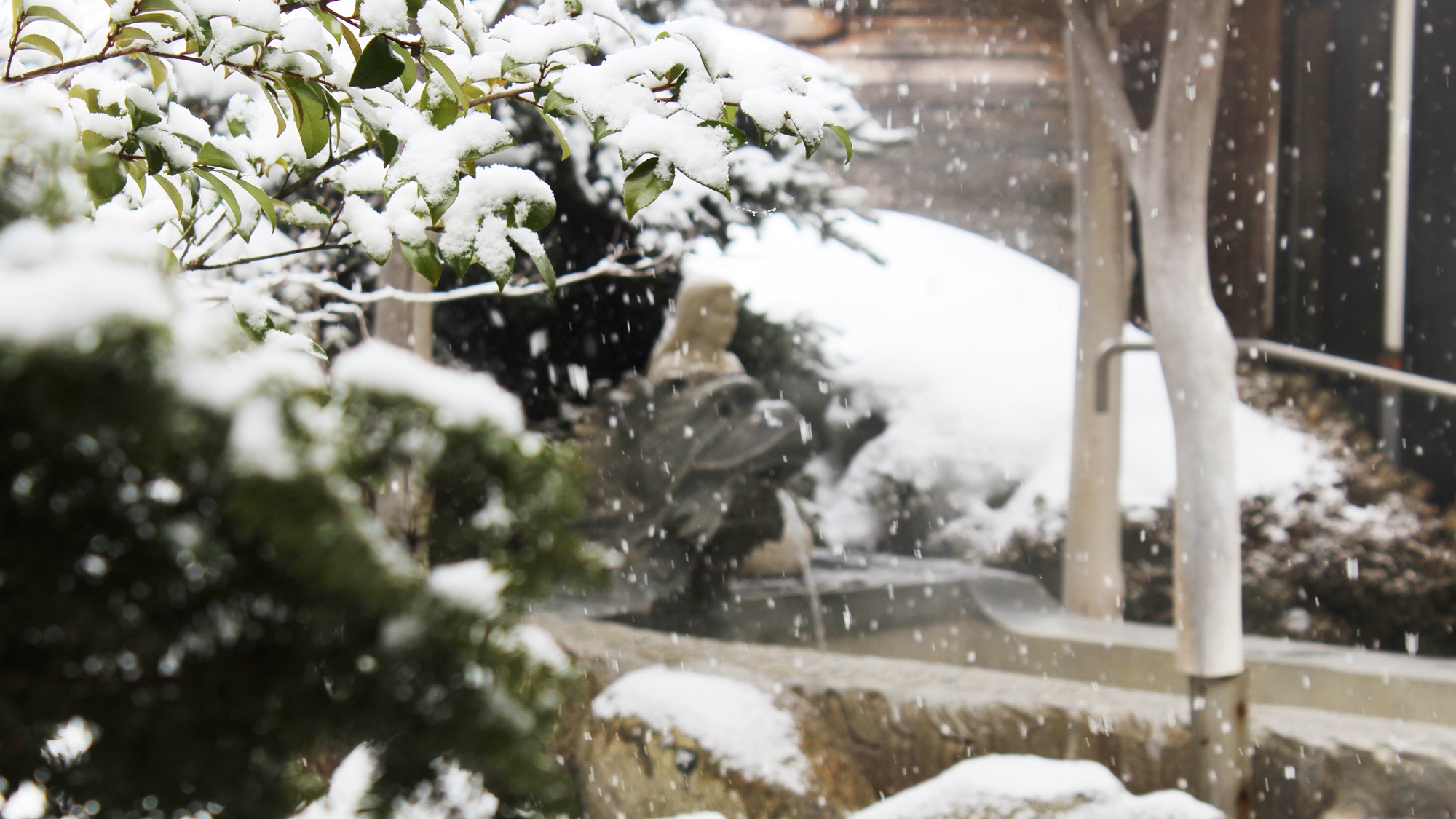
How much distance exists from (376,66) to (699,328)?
3.34 metres

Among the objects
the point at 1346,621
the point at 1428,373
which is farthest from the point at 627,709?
the point at 1428,373

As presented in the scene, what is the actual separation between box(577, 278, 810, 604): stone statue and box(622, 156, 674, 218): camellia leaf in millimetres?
2867

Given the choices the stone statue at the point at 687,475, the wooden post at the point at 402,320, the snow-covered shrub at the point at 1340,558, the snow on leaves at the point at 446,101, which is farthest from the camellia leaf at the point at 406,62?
the snow-covered shrub at the point at 1340,558

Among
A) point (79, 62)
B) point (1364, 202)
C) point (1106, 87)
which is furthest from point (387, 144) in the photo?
point (1364, 202)

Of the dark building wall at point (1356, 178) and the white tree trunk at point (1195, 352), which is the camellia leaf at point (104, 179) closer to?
the white tree trunk at point (1195, 352)

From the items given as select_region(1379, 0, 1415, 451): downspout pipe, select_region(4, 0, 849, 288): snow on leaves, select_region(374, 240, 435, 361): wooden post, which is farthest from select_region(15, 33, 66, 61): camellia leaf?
select_region(1379, 0, 1415, 451): downspout pipe

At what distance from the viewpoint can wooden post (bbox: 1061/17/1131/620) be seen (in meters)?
4.31

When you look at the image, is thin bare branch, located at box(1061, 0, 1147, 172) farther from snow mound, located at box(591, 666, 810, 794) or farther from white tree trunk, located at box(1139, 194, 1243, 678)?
snow mound, located at box(591, 666, 810, 794)

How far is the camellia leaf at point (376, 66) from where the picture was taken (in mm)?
718

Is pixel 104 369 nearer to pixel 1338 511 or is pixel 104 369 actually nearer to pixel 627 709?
pixel 627 709

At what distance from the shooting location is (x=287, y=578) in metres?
0.29

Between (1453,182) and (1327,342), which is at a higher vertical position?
(1453,182)

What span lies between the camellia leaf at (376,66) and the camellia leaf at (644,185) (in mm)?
197

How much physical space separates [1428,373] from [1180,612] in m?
2.79
